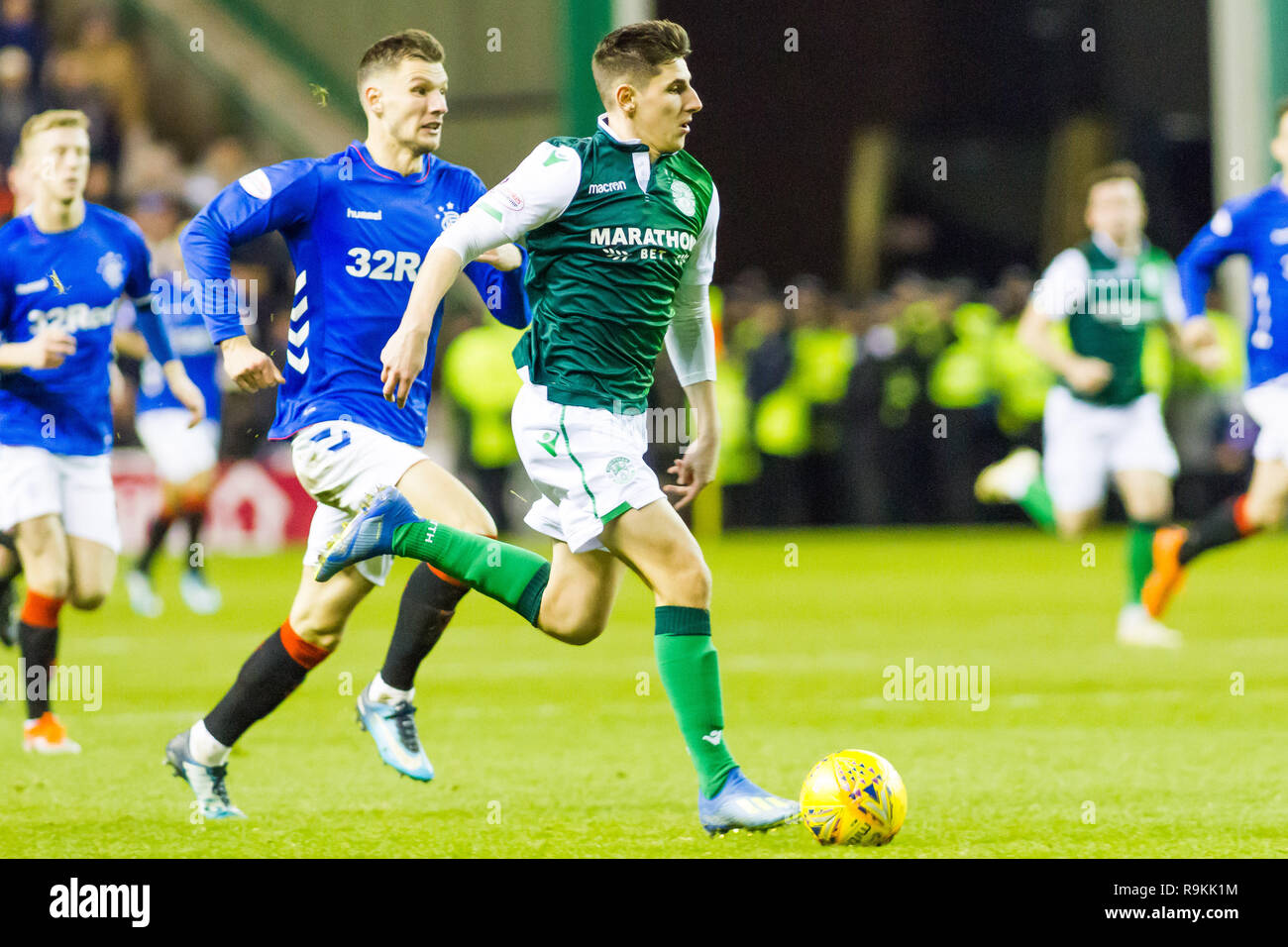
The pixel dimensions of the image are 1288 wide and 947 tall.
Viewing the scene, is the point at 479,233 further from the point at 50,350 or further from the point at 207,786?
the point at 50,350

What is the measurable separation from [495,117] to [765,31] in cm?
402

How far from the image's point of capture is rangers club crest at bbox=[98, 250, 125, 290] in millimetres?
7934

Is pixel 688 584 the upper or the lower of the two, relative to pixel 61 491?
lower

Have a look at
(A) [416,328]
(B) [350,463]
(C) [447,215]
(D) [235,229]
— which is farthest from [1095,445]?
(A) [416,328]

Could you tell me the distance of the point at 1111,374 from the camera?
36.1ft

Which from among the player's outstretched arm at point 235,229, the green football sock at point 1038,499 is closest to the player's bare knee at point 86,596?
the player's outstretched arm at point 235,229

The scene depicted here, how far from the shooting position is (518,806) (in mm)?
6133

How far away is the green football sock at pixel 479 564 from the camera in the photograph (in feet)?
18.3

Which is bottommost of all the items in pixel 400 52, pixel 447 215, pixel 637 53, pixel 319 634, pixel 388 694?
pixel 388 694

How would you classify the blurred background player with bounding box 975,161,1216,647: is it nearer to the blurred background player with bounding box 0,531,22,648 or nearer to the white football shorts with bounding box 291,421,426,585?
the blurred background player with bounding box 0,531,22,648

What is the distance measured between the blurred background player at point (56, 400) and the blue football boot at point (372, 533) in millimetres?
2412

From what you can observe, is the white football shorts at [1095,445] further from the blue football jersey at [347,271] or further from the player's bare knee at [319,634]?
the player's bare knee at [319,634]

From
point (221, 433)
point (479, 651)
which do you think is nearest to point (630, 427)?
point (479, 651)

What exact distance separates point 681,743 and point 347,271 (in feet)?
7.97
